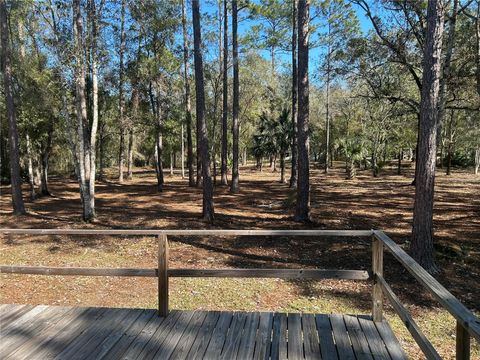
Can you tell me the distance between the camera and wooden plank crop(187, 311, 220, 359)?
297 centimetres

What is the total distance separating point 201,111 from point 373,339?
895 cm

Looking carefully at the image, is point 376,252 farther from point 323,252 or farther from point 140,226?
point 140,226

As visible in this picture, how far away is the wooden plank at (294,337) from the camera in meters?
2.94

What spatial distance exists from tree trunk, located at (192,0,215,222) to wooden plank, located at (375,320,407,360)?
799 cm

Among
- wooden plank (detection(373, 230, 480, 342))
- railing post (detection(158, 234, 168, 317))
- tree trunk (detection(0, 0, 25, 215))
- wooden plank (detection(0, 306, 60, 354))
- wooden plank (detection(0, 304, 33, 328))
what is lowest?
wooden plank (detection(0, 304, 33, 328))

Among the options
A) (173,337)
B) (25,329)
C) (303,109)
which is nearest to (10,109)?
(303,109)

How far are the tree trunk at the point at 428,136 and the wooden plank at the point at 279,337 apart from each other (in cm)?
432

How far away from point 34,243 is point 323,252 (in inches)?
285

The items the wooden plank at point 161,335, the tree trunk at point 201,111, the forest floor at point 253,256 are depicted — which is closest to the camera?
the wooden plank at point 161,335

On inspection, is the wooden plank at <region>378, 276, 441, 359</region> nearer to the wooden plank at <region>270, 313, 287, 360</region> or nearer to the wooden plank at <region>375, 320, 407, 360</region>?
the wooden plank at <region>375, 320, 407, 360</region>

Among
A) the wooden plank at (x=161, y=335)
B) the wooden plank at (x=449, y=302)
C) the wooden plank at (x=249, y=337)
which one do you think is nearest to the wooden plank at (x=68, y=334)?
the wooden plank at (x=161, y=335)

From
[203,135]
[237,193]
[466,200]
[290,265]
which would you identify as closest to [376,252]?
[290,265]

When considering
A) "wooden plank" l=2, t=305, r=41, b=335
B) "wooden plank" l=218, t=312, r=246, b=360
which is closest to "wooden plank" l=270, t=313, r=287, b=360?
"wooden plank" l=218, t=312, r=246, b=360

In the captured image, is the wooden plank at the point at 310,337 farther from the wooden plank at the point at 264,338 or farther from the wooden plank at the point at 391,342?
the wooden plank at the point at 391,342
